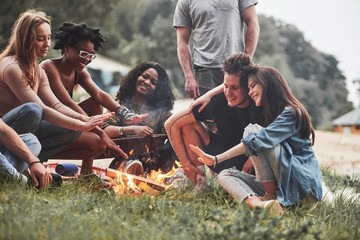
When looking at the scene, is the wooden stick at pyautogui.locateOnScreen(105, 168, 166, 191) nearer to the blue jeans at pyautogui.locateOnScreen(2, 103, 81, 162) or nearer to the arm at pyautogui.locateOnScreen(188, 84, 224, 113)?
the blue jeans at pyautogui.locateOnScreen(2, 103, 81, 162)

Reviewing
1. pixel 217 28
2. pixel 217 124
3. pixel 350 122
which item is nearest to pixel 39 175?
pixel 217 124

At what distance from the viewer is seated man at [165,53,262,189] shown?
12.8 feet

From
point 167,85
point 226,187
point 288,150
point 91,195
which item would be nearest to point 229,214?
point 226,187

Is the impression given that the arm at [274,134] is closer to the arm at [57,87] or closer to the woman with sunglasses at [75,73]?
the woman with sunglasses at [75,73]

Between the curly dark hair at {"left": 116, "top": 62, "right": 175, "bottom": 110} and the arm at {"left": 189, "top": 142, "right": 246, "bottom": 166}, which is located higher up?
the curly dark hair at {"left": 116, "top": 62, "right": 175, "bottom": 110}

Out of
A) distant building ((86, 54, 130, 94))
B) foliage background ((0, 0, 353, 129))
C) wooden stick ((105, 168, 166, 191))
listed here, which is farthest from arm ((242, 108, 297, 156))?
foliage background ((0, 0, 353, 129))

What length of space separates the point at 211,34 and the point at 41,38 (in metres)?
1.68

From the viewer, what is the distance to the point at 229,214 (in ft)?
10.2

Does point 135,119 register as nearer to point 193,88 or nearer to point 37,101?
point 193,88

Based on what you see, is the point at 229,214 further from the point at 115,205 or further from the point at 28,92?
the point at 28,92

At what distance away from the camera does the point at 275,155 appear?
3.45m

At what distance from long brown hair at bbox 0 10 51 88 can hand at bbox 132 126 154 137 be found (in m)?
1.15

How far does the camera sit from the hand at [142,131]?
14.5ft

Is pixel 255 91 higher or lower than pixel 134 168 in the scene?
higher
